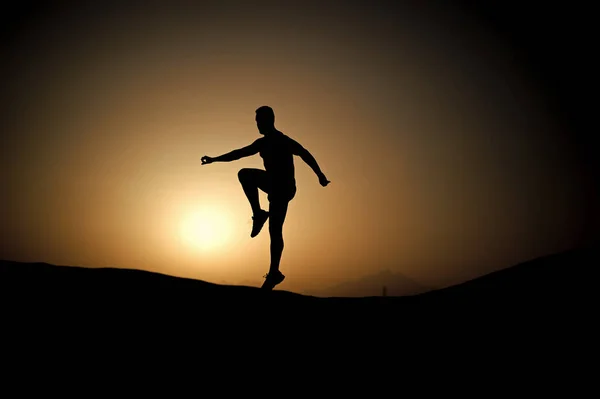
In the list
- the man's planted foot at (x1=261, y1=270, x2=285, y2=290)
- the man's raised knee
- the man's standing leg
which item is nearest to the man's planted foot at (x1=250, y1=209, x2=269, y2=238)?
the man's standing leg

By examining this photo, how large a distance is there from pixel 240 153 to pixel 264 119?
2.73 feet

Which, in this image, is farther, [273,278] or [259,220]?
[259,220]

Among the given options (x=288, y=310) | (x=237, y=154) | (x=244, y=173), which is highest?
(x=237, y=154)

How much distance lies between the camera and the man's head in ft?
29.3

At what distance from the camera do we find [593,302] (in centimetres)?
683

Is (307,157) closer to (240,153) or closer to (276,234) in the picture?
(240,153)

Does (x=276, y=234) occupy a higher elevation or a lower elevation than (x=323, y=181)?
lower

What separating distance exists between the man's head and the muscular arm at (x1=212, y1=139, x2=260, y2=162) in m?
0.30

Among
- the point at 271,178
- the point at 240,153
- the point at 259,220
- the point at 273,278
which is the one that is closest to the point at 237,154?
the point at 240,153

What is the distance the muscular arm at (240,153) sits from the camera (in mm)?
9047

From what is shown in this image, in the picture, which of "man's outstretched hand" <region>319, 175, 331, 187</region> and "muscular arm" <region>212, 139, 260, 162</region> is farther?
"man's outstretched hand" <region>319, 175, 331, 187</region>

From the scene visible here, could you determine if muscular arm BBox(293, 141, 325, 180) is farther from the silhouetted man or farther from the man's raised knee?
the man's raised knee

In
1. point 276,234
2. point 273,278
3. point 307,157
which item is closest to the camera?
point 273,278

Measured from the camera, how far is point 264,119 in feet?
29.3
